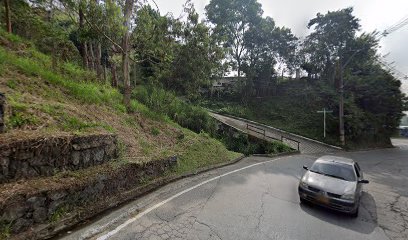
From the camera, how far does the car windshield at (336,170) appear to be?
24.8ft

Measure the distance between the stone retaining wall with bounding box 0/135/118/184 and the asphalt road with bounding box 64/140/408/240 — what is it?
1.50 m

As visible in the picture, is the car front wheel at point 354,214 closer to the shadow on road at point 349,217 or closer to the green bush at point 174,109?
the shadow on road at point 349,217

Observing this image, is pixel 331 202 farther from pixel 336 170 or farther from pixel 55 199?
pixel 55 199

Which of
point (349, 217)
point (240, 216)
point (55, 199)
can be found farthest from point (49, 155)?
point (349, 217)

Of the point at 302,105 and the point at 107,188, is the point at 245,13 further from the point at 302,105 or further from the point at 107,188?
the point at 107,188

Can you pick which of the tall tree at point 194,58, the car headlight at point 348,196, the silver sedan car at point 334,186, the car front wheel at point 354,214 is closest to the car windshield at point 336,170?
the silver sedan car at point 334,186

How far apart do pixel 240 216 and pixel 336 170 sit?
4.11 m

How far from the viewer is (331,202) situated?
6.61 meters

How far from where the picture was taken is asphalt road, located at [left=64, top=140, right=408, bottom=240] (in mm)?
5004

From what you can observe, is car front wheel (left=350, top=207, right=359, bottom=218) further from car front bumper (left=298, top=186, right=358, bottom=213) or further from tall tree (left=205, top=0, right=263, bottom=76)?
tall tree (left=205, top=0, right=263, bottom=76)

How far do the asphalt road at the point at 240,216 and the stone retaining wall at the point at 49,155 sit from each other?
1.50 meters

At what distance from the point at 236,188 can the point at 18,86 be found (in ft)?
26.1

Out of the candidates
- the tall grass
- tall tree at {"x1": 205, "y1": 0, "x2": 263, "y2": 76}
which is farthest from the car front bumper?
tall tree at {"x1": 205, "y1": 0, "x2": 263, "y2": 76}

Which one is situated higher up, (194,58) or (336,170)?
(194,58)
